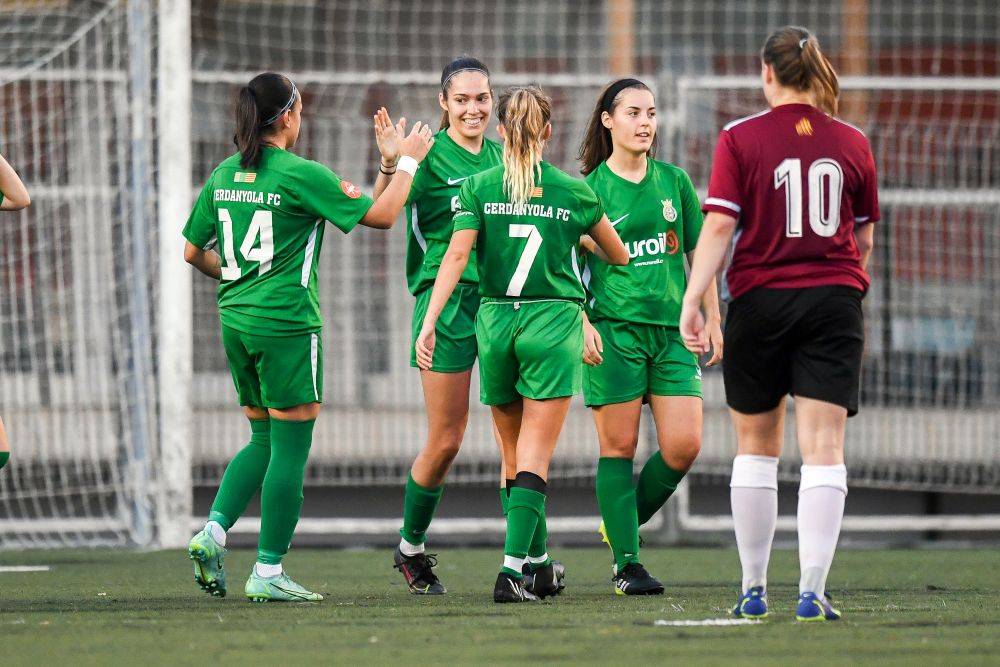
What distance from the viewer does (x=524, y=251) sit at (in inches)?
205

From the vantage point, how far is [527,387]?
5.24 meters

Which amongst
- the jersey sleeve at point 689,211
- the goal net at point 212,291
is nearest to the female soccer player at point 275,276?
the jersey sleeve at point 689,211

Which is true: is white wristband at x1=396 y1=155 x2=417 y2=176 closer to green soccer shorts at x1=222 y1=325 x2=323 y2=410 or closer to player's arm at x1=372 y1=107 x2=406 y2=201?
player's arm at x1=372 y1=107 x2=406 y2=201

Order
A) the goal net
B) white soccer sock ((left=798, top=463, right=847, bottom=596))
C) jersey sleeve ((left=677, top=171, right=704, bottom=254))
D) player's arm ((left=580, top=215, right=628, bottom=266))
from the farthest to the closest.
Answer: the goal net < jersey sleeve ((left=677, top=171, right=704, bottom=254)) < player's arm ((left=580, top=215, right=628, bottom=266)) < white soccer sock ((left=798, top=463, right=847, bottom=596))

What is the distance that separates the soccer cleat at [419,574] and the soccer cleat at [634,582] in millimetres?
676

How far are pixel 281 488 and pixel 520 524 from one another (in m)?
0.85

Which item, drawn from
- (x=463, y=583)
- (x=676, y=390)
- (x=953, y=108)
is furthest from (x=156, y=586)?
(x=953, y=108)

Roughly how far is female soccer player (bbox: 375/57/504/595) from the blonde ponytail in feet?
1.39

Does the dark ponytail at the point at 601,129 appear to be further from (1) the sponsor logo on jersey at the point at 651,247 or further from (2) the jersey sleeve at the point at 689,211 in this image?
(1) the sponsor logo on jersey at the point at 651,247

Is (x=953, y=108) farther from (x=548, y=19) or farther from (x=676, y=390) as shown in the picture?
(x=548, y=19)

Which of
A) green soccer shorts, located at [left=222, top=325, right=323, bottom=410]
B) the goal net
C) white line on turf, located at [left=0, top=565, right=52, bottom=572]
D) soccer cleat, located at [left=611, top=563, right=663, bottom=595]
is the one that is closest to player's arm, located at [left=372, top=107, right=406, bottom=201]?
green soccer shorts, located at [left=222, top=325, right=323, bottom=410]

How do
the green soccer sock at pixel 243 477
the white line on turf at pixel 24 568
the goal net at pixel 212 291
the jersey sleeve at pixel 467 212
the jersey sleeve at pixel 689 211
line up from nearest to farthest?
the jersey sleeve at pixel 467 212, the green soccer sock at pixel 243 477, the jersey sleeve at pixel 689 211, the white line on turf at pixel 24 568, the goal net at pixel 212 291

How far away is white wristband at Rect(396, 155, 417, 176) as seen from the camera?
5355mm

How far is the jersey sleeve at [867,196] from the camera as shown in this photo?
4.45 metres
